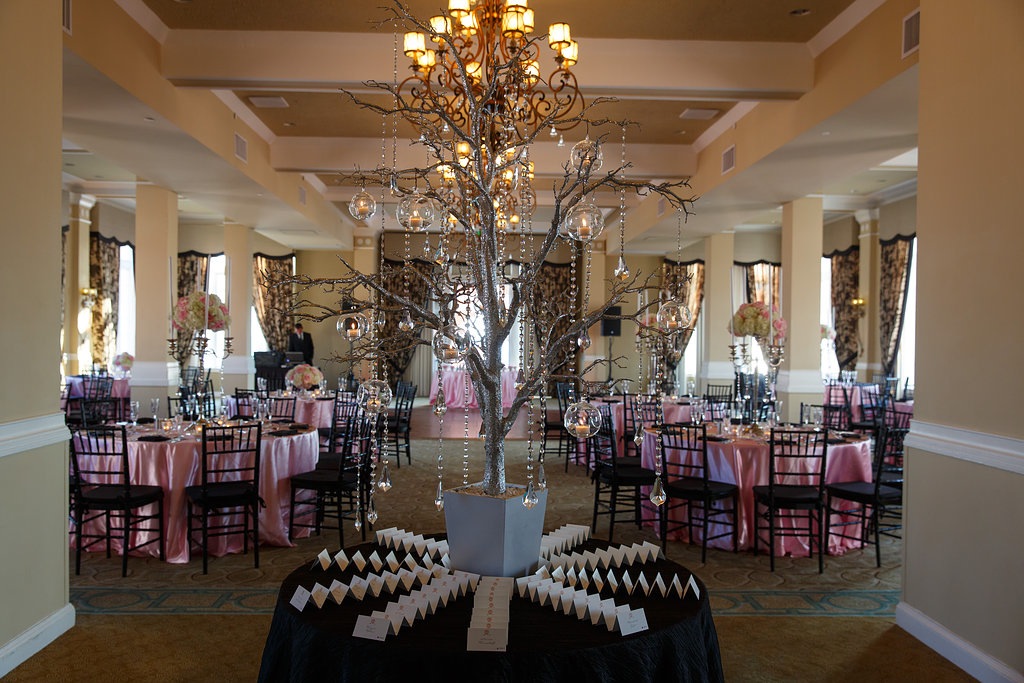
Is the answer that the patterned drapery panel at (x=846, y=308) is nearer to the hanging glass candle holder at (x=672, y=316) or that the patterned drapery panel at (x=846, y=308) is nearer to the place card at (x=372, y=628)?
the hanging glass candle holder at (x=672, y=316)

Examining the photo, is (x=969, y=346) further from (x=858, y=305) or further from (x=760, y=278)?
(x=760, y=278)

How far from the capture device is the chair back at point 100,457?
550 cm

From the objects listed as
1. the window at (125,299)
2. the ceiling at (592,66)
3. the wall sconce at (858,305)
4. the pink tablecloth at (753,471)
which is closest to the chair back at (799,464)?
the pink tablecloth at (753,471)

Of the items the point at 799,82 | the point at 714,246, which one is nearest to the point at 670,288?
the point at 799,82

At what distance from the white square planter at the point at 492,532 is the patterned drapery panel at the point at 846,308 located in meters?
14.4

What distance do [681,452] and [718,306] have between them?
8.66 metres

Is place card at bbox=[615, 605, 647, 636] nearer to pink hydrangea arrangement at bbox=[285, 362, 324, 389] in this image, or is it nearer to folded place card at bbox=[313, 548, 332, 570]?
folded place card at bbox=[313, 548, 332, 570]

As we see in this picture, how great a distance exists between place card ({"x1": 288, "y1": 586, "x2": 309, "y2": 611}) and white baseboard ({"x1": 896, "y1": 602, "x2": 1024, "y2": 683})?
3.18 metres

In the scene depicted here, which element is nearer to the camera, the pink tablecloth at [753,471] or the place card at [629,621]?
the place card at [629,621]

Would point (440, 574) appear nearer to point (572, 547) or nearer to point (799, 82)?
point (572, 547)

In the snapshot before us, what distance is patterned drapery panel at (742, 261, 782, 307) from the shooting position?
18344mm

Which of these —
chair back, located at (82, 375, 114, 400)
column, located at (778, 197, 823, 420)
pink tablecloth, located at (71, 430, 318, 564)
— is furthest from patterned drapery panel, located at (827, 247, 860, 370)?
chair back, located at (82, 375, 114, 400)

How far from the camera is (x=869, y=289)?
14.9m

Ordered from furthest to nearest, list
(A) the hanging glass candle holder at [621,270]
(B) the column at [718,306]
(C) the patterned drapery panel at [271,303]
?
(C) the patterned drapery panel at [271,303] → (B) the column at [718,306] → (A) the hanging glass candle holder at [621,270]
